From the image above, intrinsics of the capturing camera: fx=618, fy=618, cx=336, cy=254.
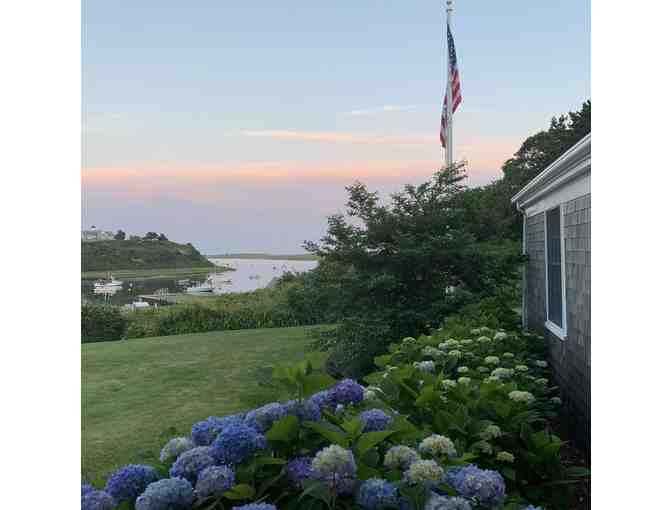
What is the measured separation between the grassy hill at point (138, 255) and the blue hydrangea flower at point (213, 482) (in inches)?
878

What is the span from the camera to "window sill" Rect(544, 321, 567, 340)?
17.1ft

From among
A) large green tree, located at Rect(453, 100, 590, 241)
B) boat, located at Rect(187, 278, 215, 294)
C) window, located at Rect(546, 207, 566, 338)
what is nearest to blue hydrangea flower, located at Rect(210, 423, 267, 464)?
window, located at Rect(546, 207, 566, 338)

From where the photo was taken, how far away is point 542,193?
19.7 feet

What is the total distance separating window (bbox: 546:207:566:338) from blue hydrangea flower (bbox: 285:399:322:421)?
4419 mm

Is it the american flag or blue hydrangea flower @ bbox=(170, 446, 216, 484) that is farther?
the american flag

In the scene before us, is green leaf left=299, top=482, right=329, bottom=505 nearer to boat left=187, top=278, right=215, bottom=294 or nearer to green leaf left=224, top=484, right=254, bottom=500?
green leaf left=224, top=484, right=254, bottom=500

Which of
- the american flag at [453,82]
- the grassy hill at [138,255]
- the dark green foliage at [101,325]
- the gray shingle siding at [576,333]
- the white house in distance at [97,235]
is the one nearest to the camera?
the gray shingle siding at [576,333]

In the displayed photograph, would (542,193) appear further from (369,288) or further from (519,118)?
(519,118)

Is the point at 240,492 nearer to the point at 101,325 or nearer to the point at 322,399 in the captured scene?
the point at 322,399

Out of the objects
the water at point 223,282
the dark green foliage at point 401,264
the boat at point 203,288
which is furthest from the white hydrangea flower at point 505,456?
the boat at point 203,288

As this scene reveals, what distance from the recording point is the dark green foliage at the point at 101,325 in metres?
13.5

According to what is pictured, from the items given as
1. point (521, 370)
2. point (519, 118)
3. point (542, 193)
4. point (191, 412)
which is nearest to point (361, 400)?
point (521, 370)

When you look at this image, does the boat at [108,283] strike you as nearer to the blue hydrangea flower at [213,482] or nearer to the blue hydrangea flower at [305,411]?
the blue hydrangea flower at [305,411]
